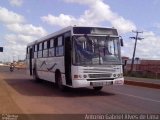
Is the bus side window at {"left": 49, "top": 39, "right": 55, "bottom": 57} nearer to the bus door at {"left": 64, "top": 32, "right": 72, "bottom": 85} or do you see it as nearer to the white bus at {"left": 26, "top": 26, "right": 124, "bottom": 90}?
the white bus at {"left": 26, "top": 26, "right": 124, "bottom": 90}

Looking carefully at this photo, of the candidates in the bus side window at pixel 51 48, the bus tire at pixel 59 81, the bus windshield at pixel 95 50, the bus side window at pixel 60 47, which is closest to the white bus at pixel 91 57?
the bus windshield at pixel 95 50

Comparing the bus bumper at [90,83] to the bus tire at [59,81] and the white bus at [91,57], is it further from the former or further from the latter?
the bus tire at [59,81]

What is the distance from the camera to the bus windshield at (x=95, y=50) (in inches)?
683

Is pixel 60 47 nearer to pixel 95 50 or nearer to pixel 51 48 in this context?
pixel 51 48

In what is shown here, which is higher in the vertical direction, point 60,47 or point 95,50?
point 60,47

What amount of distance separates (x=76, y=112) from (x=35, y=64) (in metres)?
15.5

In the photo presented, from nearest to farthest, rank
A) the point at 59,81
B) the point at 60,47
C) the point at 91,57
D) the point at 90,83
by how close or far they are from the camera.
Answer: the point at 90,83
the point at 91,57
the point at 60,47
the point at 59,81

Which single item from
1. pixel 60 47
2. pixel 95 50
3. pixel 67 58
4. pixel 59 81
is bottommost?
pixel 59 81

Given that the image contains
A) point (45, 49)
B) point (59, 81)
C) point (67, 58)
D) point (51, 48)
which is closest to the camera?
point (67, 58)

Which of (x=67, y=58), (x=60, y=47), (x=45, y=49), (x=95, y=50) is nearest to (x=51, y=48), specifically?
(x=45, y=49)

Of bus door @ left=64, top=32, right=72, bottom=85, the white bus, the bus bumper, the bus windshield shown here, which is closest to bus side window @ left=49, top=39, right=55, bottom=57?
the white bus

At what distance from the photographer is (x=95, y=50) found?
17.5m

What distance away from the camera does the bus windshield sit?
17344mm

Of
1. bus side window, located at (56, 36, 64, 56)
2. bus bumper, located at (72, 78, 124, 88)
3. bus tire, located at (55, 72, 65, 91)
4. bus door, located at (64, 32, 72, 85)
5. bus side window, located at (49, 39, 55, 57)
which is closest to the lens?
bus bumper, located at (72, 78, 124, 88)
